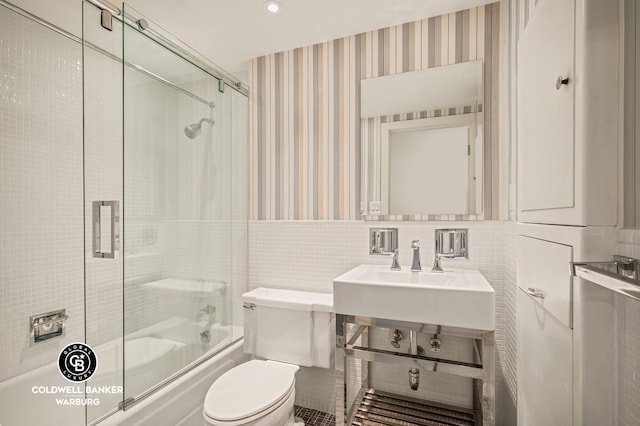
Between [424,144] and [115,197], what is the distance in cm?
183

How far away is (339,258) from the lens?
1880mm

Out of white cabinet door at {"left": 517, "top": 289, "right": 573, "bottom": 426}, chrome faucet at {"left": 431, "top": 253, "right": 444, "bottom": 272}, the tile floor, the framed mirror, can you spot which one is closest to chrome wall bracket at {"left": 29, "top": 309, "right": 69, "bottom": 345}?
the tile floor

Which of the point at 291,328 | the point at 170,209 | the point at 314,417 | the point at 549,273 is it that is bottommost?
the point at 314,417

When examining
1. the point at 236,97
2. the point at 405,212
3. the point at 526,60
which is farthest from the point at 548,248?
the point at 236,97

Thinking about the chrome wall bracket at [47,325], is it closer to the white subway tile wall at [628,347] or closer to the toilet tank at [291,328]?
the toilet tank at [291,328]

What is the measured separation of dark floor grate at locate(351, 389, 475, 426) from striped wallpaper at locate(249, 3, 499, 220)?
3.43ft

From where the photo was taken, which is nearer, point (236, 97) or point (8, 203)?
point (8, 203)

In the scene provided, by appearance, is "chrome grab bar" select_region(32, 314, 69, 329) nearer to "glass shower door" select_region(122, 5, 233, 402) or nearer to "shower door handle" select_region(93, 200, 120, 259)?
"shower door handle" select_region(93, 200, 120, 259)

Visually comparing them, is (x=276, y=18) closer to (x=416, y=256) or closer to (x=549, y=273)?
(x=416, y=256)

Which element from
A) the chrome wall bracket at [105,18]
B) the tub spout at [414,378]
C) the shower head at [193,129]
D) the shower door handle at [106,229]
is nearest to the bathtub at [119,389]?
the shower door handle at [106,229]

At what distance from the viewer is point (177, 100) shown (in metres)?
1.55

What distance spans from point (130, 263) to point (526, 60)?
5.57 ft

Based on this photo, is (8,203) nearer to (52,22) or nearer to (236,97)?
(52,22)

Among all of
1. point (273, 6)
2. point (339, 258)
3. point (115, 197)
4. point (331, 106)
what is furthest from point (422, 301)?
point (115, 197)
